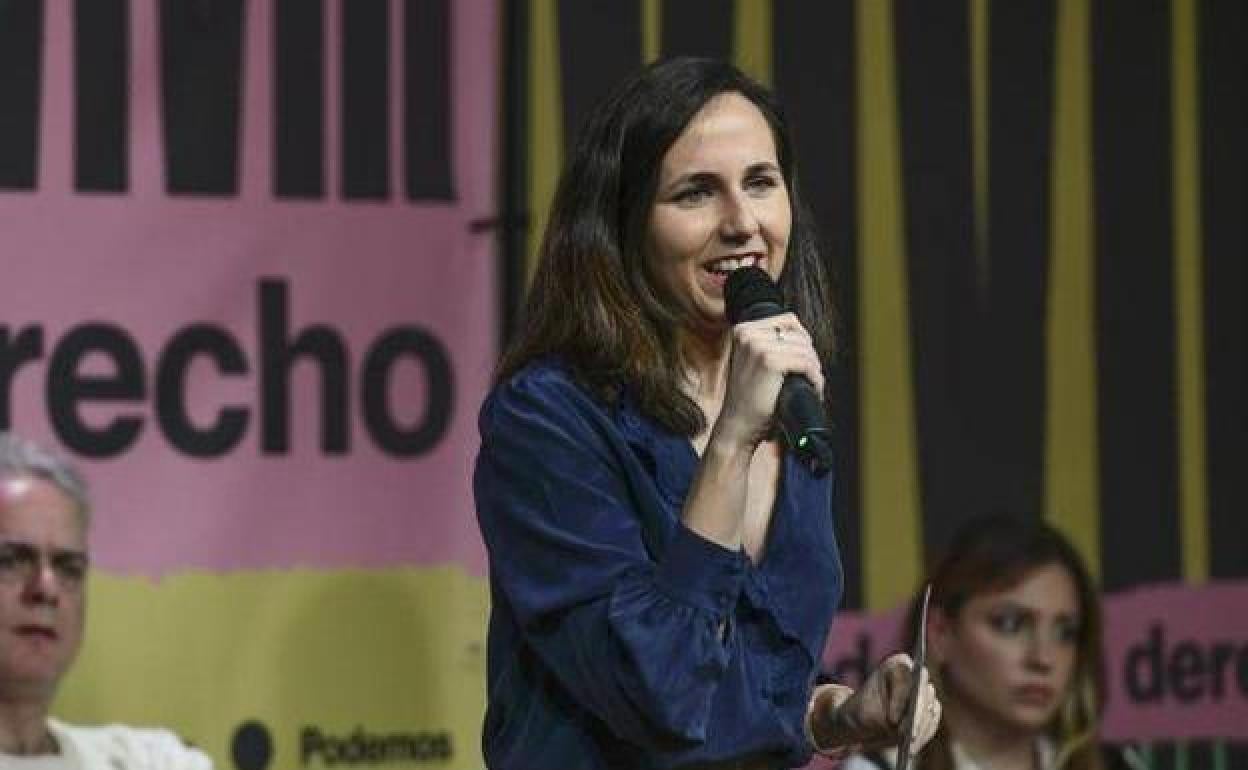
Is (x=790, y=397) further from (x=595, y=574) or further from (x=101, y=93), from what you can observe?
(x=101, y=93)

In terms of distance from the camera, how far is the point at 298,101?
3.98 meters

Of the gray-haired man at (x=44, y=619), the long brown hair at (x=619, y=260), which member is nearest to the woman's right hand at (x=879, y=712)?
the long brown hair at (x=619, y=260)

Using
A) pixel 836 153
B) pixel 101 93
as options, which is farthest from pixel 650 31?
pixel 101 93

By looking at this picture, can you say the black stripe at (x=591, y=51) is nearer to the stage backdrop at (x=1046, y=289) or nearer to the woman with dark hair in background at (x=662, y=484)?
the stage backdrop at (x=1046, y=289)

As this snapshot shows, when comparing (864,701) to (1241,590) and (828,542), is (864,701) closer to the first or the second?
(828,542)

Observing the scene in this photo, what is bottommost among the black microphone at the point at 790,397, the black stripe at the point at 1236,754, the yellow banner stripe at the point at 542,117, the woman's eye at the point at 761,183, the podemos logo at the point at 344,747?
the black stripe at the point at 1236,754

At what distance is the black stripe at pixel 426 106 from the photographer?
406 cm

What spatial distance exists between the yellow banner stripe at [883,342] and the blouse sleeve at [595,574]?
2.15 meters

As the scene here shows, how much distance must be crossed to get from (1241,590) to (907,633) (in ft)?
2.42

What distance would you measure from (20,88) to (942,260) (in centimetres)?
157

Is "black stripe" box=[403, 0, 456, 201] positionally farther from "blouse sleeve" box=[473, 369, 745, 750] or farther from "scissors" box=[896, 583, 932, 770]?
"scissors" box=[896, 583, 932, 770]

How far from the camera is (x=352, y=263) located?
4016 millimetres

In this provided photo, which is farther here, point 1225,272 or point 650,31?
point 1225,272

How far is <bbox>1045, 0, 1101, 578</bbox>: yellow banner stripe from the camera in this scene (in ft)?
15.5
